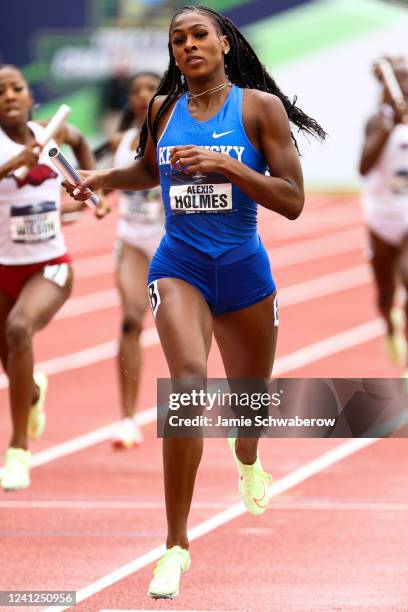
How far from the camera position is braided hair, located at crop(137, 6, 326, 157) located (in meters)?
5.63

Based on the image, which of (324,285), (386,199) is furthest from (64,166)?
(324,285)

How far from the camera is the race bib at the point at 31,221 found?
786cm

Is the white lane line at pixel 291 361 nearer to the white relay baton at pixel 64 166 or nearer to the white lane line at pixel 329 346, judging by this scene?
the white lane line at pixel 329 346

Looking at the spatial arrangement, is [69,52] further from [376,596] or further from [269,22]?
[376,596]

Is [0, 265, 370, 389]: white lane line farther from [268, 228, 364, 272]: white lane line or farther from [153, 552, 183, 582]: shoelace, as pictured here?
[153, 552, 183, 582]: shoelace

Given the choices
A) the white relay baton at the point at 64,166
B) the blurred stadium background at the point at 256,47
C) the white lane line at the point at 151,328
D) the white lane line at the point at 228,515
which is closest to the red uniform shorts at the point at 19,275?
the white lane line at the point at 228,515

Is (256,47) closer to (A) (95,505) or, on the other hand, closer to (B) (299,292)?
(B) (299,292)

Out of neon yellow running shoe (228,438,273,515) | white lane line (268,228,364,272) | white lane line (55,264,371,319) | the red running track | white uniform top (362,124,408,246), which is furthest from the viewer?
white lane line (268,228,364,272)

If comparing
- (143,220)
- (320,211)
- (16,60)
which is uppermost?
(143,220)

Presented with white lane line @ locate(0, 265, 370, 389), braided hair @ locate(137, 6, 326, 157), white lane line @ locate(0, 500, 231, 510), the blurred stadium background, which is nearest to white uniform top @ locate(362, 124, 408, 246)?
white lane line @ locate(0, 265, 370, 389)

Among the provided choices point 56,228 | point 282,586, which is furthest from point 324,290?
point 282,586

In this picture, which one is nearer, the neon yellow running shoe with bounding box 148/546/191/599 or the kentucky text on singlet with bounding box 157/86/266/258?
the neon yellow running shoe with bounding box 148/546/191/599

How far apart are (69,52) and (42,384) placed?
2427cm

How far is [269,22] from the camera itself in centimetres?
3167
